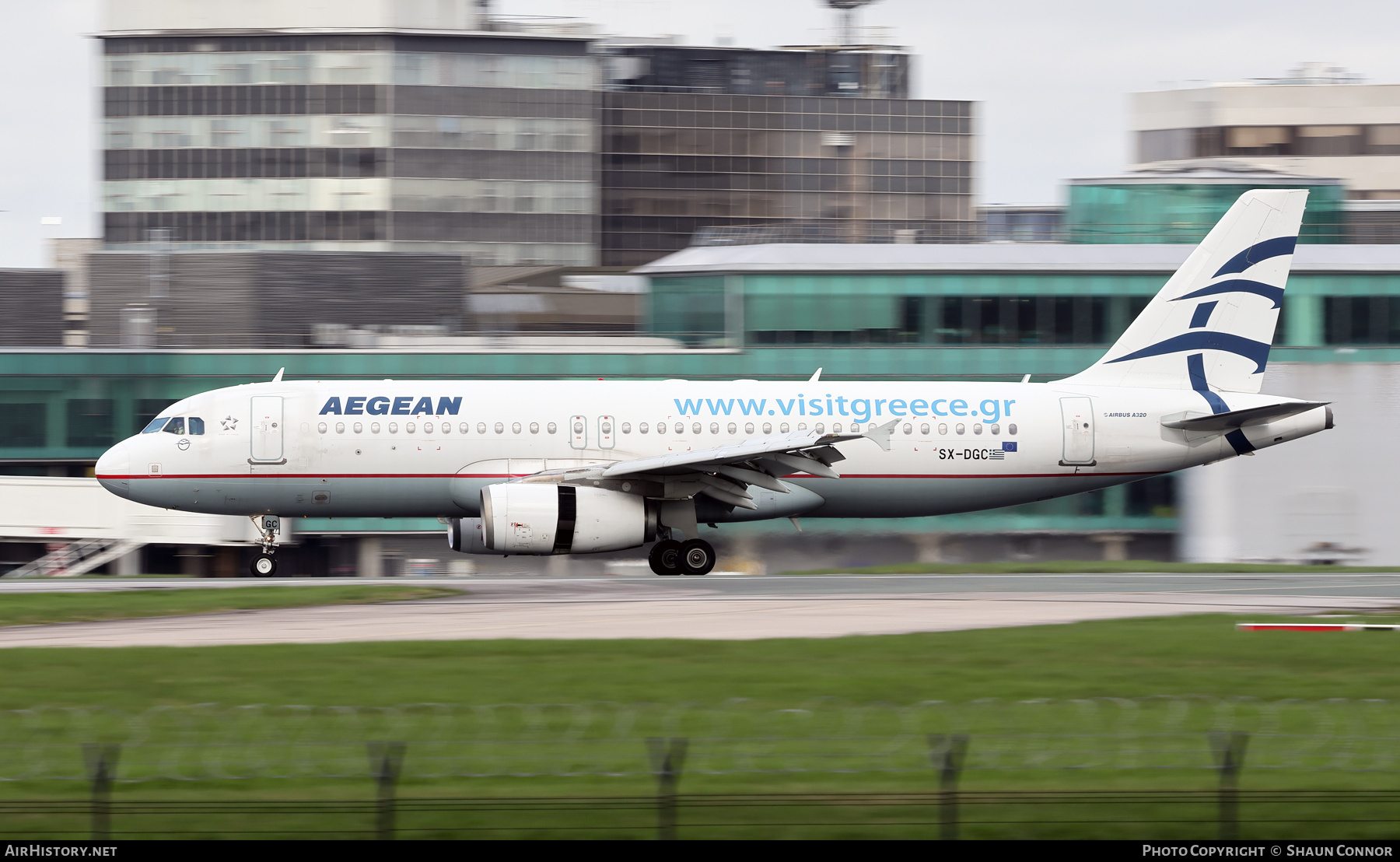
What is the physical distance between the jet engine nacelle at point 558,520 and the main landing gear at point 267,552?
475cm

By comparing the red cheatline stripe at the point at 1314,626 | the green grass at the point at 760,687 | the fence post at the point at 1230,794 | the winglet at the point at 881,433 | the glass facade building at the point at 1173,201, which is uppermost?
the glass facade building at the point at 1173,201

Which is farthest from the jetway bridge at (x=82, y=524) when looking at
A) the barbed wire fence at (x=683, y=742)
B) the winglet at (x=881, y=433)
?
the barbed wire fence at (x=683, y=742)

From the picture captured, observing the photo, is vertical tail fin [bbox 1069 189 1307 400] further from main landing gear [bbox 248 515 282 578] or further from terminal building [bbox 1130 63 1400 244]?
terminal building [bbox 1130 63 1400 244]

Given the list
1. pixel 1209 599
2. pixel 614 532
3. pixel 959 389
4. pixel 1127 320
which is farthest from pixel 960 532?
pixel 1209 599

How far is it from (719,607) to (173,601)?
8718 millimetres

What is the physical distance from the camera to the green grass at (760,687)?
11453 millimetres

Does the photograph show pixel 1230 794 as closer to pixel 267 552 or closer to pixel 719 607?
pixel 719 607

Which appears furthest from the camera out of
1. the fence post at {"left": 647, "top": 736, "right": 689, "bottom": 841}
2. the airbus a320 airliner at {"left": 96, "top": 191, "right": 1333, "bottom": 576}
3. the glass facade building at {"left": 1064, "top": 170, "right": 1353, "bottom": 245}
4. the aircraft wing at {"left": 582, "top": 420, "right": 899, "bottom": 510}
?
the glass facade building at {"left": 1064, "top": 170, "right": 1353, "bottom": 245}

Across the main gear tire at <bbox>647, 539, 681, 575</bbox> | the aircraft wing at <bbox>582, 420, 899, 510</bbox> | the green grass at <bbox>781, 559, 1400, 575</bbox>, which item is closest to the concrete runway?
the main gear tire at <bbox>647, 539, 681, 575</bbox>

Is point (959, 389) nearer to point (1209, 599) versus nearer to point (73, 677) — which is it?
point (1209, 599)

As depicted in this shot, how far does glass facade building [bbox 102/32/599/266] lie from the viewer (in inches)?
4562

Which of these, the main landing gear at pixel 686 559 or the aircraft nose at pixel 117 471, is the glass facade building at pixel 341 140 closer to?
the aircraft nose at pixel 117 471

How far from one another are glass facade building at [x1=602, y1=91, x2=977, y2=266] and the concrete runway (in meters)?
98.9
